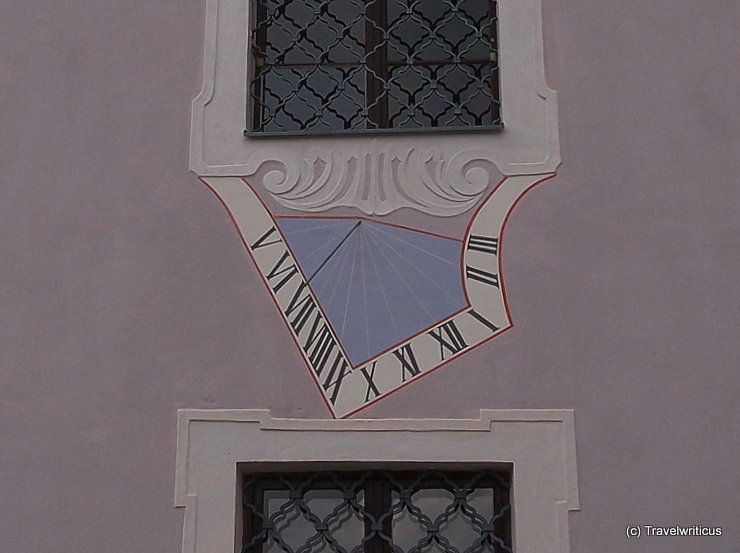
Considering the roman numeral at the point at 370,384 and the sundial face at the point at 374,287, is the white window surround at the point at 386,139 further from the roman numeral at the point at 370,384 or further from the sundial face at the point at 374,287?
the roman numeral at the point at 370,384

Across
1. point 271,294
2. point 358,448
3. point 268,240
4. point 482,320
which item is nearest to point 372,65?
point 268,240

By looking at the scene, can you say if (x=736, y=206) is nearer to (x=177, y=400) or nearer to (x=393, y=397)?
(x=393, y=397)

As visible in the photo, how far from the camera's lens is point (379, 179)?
6367 millimetres

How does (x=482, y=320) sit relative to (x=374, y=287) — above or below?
below

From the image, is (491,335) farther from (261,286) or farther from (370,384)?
(261,286)

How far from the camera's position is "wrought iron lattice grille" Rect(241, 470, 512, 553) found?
19.5 feet

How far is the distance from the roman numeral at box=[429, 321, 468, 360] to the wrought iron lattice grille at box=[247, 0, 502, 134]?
3.17ft

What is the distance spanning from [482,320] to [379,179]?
→ 2.47 ft

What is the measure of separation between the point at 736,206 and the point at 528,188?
0.85 m

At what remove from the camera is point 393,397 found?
599 centimetres

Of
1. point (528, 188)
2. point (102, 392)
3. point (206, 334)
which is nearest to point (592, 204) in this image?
point (528, 188)

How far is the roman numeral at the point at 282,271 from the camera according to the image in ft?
20.3

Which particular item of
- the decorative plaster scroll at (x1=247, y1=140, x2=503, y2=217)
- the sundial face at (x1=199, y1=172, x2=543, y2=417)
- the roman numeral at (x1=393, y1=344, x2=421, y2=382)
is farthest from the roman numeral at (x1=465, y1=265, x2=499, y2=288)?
the roman numeral at (x1=393, y1=344, x2=421, y2=382)

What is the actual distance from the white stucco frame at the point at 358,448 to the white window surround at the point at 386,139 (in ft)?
3.42
